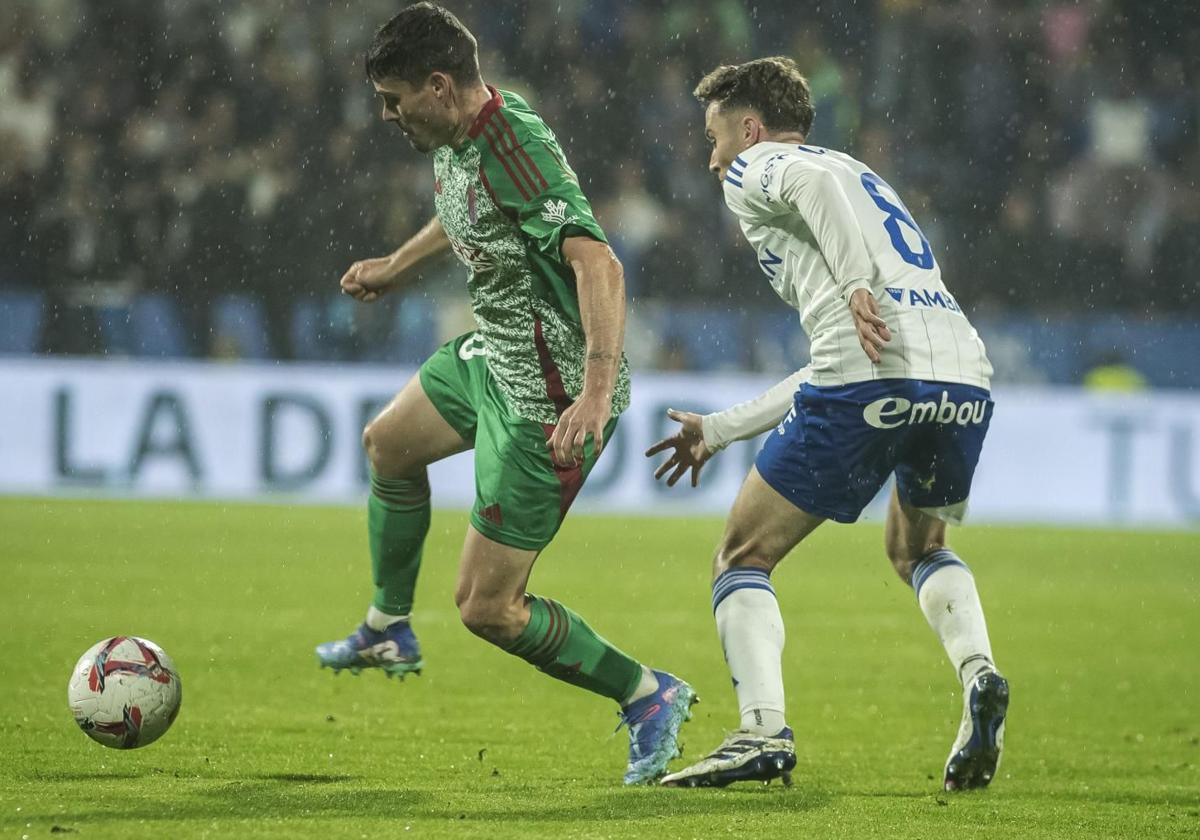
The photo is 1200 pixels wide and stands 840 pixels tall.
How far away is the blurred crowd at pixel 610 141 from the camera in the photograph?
44.0 feet

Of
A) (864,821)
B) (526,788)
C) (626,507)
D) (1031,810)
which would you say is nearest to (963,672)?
(1031,810)

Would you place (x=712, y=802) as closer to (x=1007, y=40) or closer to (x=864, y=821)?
(x=864, y=821)

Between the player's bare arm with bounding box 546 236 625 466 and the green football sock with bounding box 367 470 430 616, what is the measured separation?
1.02 metres

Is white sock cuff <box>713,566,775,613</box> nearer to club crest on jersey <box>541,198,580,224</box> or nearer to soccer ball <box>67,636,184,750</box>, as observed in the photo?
club crest on jersey <box>541,198,580,224</box>

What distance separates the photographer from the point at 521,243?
4.41 metres

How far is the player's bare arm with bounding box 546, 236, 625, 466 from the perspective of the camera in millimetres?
3967

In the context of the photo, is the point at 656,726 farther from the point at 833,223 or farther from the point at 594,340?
the point at 833,223

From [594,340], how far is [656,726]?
1032mm

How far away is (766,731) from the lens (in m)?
4.22

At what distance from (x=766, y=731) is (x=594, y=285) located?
3.77ft

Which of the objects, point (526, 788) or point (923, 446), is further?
point (923, 446)

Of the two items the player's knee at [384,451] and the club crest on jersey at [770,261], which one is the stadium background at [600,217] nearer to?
the player's knee at [384,451]

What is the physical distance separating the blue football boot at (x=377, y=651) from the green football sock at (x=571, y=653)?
71 cm

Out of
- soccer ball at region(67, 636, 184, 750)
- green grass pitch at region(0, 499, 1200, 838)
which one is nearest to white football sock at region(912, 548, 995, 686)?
green grass pitch at region(0, 499, 1200, 838)
